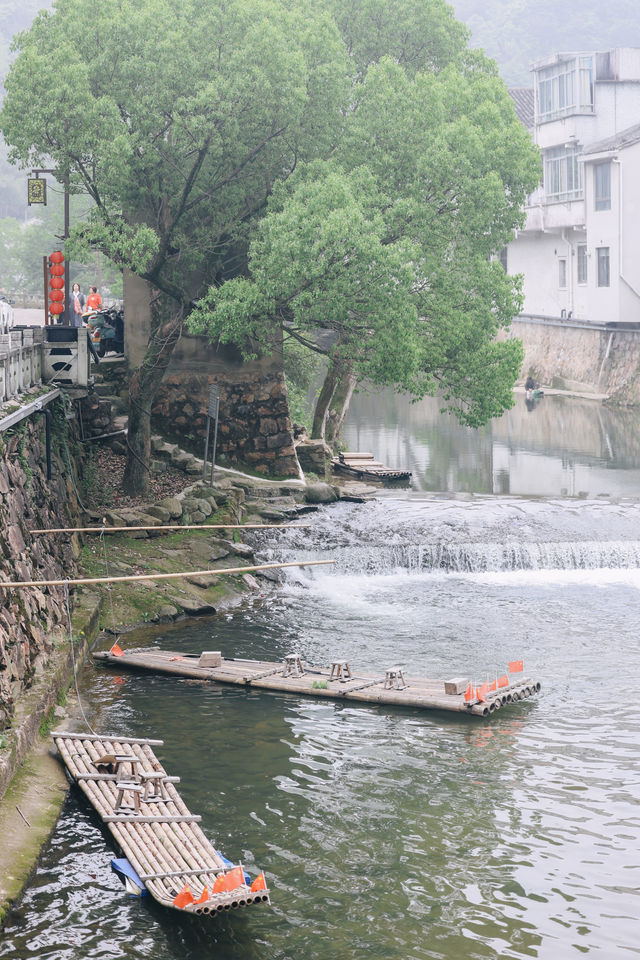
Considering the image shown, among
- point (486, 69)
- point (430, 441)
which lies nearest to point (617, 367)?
point (430, 441)

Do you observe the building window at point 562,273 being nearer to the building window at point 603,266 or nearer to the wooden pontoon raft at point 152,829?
the building window at point 603,266

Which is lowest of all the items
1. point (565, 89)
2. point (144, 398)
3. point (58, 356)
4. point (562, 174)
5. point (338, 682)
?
point (338, 682)

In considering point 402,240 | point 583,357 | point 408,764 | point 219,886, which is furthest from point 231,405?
point 583,357

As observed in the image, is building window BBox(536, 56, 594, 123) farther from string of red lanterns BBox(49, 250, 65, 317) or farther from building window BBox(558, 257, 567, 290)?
string of red lanterns BBox(49, 250, 65, 317)

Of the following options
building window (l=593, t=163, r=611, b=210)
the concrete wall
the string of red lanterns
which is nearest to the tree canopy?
the string of red lanterns

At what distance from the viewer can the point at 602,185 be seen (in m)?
55.1

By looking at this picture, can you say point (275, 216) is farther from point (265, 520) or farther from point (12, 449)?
point (12, 449)

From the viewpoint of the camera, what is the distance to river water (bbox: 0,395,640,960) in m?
11.8

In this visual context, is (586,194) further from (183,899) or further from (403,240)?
(183,899)

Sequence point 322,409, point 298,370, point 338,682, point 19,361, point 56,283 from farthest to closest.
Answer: point 298,370 → point 322,409 → point 56,283 → point 19,361 → point 338,682

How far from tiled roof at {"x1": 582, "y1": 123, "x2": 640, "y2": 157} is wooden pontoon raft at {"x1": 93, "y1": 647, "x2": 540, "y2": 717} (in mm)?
38789

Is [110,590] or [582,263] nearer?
[110,590]

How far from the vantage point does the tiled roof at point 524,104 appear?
6844 centimetres

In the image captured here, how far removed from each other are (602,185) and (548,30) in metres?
93.4
